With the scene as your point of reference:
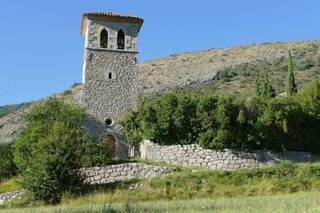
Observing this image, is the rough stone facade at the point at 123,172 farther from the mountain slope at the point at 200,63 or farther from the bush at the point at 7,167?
the mountain slope at the point at 200,63

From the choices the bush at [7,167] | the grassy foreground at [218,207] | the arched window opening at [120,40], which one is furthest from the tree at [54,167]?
the arched window opening at [120,40]

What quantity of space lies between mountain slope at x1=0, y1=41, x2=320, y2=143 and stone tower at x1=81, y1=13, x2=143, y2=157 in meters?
23.5

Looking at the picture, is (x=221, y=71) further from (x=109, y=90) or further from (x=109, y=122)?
(x=109, y=122)

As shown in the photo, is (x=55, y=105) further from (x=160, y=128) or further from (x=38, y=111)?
(x=160, y=128)

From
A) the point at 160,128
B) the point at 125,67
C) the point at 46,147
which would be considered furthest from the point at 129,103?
the point at 46,147

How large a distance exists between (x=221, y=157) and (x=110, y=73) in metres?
10.3

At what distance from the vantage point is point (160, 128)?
28.0m

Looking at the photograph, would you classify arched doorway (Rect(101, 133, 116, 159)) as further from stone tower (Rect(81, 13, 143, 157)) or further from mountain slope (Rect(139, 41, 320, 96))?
mountain slope (Rect(139, 41, 320, 96))

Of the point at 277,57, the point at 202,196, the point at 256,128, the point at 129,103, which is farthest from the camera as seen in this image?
the point at 277,57

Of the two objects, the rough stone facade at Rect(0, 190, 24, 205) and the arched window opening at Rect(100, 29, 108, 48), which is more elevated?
the arched window opening at Rect(100, 29, 108, 48)

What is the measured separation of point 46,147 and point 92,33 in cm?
1365

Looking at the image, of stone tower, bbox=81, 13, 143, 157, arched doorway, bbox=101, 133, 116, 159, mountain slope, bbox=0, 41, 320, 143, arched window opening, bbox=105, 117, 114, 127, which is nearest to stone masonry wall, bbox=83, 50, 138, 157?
stone tower, bbox=81, 13, 143, 157

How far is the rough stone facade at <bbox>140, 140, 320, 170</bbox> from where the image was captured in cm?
2667

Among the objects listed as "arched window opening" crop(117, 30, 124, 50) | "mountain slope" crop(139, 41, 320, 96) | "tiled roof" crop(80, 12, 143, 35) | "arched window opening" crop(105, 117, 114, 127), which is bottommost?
"arched window opening" crop(105, 117, 114, 127)
